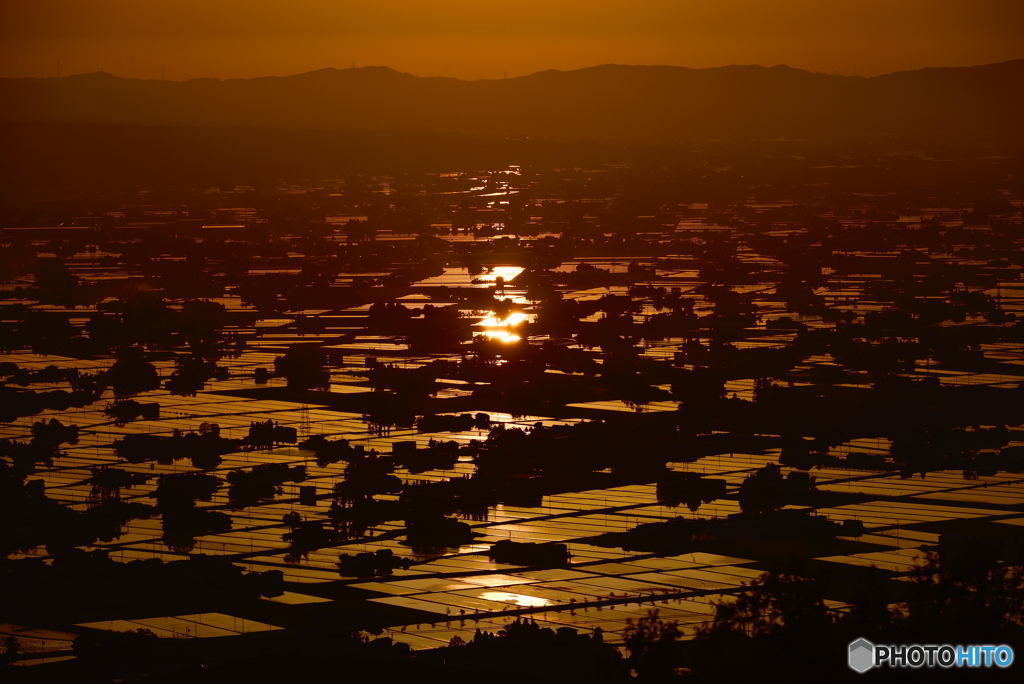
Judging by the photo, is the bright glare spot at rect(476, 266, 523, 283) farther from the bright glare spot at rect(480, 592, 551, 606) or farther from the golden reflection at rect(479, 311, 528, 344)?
the bright glare spot at rect(480, 592, 551, 606)

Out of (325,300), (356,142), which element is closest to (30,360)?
(325,300)

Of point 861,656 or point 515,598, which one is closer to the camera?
point 861,656

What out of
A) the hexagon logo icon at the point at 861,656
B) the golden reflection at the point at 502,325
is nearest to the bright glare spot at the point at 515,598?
the hexagon logo icon at the point at 861,656

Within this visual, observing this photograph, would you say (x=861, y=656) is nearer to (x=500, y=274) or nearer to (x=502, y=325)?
Answer: (x=502, y=325)

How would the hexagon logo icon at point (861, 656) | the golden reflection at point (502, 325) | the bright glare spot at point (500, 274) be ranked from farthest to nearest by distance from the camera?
the bright glare spot at point (500, 274) → the golden reflection at point (502, 325) → the hexagon logo icon at point (861, 656)

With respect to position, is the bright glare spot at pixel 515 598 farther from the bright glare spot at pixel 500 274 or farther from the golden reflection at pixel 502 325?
the bright glare spot at pixel 500 274

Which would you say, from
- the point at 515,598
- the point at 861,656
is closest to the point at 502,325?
the point at 515,598

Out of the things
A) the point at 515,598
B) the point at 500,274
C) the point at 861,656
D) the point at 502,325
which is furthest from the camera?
the point at 500,274

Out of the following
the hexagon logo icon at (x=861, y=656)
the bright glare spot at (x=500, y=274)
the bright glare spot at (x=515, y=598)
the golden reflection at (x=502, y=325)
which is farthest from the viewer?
the bright glare spot at (x=500, y=274)
